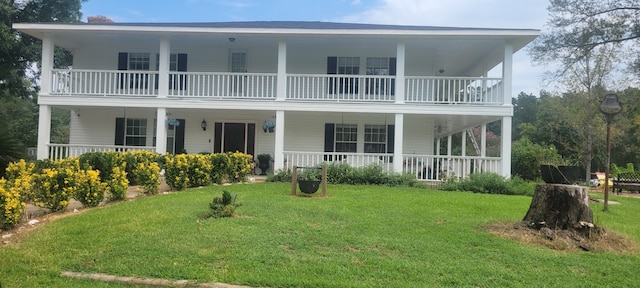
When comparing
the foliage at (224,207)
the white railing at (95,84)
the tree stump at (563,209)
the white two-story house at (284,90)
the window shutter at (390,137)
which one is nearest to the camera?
the tree stump at (563,209)

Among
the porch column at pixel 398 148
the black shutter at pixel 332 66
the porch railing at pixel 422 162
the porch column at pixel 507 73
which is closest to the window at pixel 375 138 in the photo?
the porch railing at pixel 422 162

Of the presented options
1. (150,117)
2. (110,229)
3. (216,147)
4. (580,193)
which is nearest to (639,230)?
(580,193)

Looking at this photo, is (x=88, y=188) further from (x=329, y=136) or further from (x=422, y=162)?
(x=422, y=162)

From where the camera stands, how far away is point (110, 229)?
20.7ft

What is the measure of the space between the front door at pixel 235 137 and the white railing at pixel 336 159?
2.12 metres

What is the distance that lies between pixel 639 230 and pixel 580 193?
2.14 metres

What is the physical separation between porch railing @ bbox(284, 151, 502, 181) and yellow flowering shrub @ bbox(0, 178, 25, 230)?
8.19 m

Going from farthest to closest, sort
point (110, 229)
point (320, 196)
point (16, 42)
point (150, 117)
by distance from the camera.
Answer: point (16, 42) < point (150, 117) < point (320, 196) < point (110, 229)

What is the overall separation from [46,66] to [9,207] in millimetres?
9618

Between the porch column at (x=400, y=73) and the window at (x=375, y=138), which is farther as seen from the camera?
the window at (x=375, y=138)

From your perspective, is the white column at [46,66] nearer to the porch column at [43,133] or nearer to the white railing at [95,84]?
the white railing at [95,84]

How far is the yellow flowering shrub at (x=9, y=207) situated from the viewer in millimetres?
6484

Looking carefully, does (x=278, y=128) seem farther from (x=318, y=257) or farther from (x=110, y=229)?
(x=318, y=257)

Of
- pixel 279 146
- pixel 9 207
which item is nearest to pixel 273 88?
pixel 279 146
